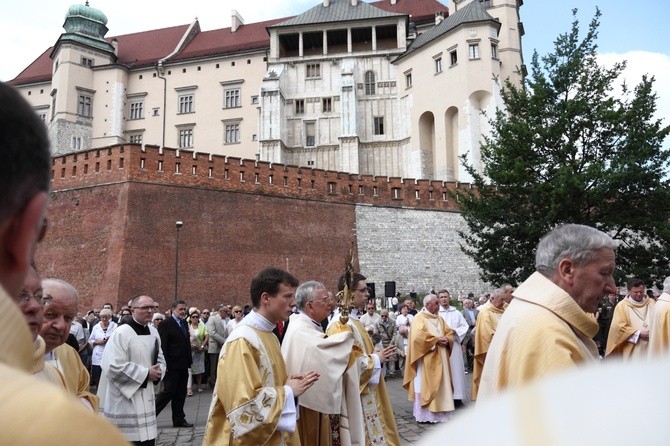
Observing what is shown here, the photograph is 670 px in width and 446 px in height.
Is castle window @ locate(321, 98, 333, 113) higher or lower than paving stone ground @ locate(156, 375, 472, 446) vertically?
higher

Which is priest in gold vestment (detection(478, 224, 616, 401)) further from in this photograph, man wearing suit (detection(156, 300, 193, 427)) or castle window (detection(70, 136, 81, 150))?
castle window (detection(70, 136, 81, 150))

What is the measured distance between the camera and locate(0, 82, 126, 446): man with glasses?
A: 844 mm

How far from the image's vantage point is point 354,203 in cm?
3431

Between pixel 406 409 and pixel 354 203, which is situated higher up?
pixel 354 203

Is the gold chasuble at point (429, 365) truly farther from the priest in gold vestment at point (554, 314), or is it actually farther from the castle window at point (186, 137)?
the castle window at point (186, 137)

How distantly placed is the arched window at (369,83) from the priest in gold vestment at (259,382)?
45.8m

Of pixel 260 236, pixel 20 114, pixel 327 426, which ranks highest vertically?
pixel 260 236

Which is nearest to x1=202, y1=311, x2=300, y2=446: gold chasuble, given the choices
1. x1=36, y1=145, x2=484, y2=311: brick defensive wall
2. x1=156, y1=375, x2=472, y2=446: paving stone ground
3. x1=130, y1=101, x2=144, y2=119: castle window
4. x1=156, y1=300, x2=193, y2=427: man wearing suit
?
x1=156, y1=375, x2=472, y2=446: paving stone ground

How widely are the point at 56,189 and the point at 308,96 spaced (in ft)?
79.1

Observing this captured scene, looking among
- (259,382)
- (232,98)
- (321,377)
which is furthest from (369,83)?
(259,382)

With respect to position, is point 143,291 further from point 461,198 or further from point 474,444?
point 474,444

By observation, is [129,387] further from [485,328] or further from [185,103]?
[185,103]

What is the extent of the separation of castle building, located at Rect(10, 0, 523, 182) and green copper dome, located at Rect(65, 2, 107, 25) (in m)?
0.12

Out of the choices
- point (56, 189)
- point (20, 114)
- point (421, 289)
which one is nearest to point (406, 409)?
point (20, 114)
